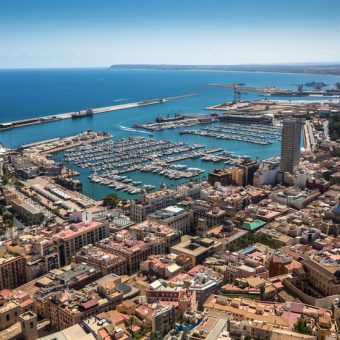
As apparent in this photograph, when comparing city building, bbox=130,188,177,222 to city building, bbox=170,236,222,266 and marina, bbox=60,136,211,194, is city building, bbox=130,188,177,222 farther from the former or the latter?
marina, bbox=60,136,211,194

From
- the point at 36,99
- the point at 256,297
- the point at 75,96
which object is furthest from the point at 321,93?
the point at 256,297

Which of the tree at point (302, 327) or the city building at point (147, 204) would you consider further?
the city building at point (147, 204)

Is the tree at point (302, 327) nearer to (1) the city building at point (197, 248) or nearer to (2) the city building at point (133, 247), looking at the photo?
(1) the city building at point (197, 248)

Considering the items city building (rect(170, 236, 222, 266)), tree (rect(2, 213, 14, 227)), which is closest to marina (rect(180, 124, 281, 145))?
city building (rect(170, 236, 222, 266))

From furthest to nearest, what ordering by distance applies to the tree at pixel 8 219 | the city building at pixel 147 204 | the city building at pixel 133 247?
the tree at pixel 8 219 → the city building at pixel 147 204 → the city building at pixel 133 247

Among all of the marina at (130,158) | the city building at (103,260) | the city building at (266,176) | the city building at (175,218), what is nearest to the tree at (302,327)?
the city building at (103,260)

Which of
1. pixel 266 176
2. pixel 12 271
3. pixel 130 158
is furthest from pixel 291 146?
pixel 12 271

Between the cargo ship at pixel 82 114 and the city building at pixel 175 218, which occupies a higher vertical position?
the cargo ship at pixel 82 114

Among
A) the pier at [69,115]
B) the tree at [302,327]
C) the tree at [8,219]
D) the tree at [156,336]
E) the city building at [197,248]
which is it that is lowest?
the tree at [8,219]

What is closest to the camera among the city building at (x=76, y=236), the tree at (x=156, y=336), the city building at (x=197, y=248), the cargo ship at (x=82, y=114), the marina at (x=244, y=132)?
the tree at (x=156, y=336)

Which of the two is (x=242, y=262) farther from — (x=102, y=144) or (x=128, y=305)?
(x=102, y=144)

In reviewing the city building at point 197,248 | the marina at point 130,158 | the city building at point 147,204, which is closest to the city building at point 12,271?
the city building at point 197,248
